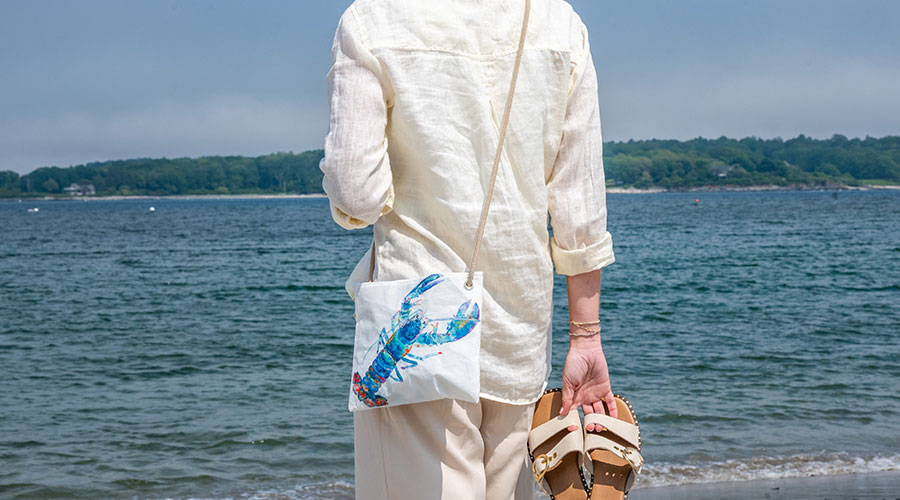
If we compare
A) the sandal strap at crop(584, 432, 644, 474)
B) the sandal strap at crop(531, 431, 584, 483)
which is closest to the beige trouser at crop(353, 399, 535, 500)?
the sandal strap at crop(531, 431, 584, 483)

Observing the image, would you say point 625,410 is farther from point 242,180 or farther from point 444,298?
point 242,180

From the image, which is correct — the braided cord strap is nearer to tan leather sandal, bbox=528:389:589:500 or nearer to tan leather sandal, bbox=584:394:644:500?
tan leather sandal, bbox=528:389:589:500

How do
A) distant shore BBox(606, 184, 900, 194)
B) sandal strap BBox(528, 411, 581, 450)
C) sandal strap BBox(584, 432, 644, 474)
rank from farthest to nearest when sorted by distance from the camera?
distant shore BBox(606, 184, 900, 194)
sandal strap BBox(584, 432, 644, 474)
sandal strap BBox(528, 411, 581, 450)

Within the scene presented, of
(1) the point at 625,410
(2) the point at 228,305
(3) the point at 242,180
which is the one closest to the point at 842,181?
(3) the point at 242,180

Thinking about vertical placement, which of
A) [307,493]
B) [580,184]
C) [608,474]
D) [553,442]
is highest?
[580,184]

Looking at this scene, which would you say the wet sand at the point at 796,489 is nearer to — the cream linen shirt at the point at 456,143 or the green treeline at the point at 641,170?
the cream linen shirt at the point at 456,143

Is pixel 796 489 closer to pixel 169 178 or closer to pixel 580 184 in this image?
pixel 580 184

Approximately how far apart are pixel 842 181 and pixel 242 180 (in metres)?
115

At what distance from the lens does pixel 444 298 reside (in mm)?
1364

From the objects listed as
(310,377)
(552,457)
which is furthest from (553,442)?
(310,377)

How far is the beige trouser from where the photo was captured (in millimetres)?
1450

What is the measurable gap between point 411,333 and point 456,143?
34cm

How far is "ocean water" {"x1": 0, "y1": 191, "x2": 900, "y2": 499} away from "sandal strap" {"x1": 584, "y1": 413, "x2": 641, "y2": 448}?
11.5ft

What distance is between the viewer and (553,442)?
1676 millimetres
